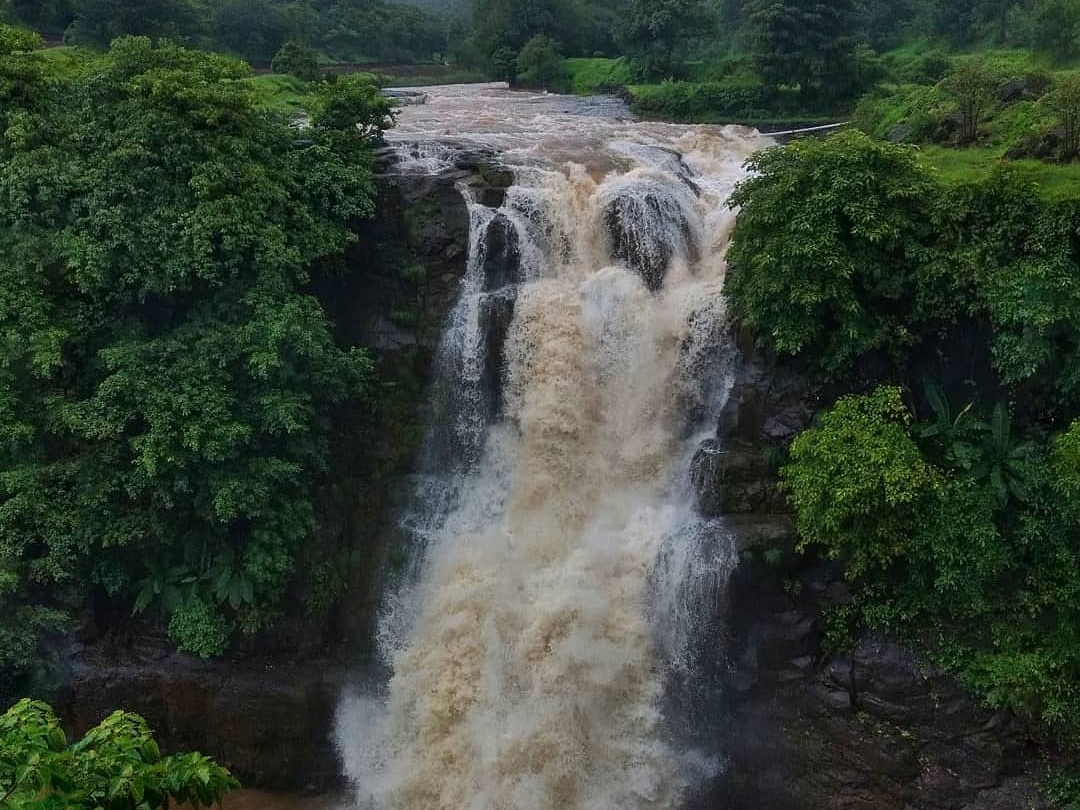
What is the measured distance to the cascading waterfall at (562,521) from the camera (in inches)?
482

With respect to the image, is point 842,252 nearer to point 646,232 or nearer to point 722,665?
point 646,232

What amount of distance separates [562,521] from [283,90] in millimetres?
17342

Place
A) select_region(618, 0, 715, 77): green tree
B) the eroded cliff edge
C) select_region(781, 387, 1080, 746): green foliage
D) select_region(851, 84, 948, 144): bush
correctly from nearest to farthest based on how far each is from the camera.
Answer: select_region(781, 387, 1080, 746): green foliage
the eroded cliff edge
select_region(851, 84, 948, 144): bush
select_region(618, 0, 715, 77): green tree

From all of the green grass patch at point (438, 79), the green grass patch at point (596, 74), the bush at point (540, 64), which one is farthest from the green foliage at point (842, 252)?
the green grass patch at point (438, 79)

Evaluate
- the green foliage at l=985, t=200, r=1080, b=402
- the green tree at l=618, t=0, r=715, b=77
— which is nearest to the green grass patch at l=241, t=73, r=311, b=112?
the green tree at l=618, t=0, r=715, b=77

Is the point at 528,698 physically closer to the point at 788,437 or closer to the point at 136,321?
the point at 788,437

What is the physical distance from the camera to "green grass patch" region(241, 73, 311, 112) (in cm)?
2088

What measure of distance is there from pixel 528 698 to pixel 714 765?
9.88 feet

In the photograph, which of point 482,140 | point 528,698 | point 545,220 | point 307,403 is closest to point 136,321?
point 307,403

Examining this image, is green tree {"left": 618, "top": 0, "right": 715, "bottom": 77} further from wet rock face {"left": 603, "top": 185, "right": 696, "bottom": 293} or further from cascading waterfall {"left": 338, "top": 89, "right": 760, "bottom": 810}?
wet rock face {"left": 603, "top": 185, "right": 696, "bottom": 293}

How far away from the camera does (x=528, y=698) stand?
12492mm

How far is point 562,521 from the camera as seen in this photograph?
13656mm

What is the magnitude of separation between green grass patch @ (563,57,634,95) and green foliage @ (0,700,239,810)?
106 feet

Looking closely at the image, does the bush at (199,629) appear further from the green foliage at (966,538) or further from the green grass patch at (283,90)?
the green grass patch at (283,90)
